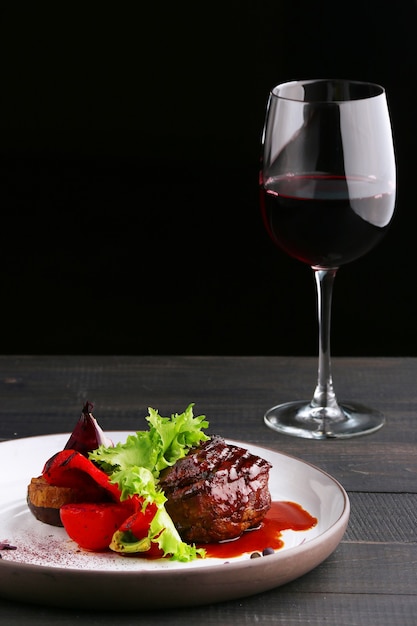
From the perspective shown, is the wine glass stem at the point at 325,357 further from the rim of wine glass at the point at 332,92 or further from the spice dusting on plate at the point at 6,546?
the spice dusting on plate at the point at 6,546

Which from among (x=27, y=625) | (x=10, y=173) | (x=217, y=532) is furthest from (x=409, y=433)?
(x=10, y=173)

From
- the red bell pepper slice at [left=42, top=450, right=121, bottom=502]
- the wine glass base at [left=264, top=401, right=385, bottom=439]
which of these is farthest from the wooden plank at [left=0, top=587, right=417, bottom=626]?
the wine glass base at [left=264, top=401, right=385, bottom=439]

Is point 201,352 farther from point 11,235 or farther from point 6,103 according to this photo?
point 6,103

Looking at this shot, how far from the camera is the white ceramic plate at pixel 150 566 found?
969mm

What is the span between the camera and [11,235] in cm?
293

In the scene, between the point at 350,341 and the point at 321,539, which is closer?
the point at 321,539

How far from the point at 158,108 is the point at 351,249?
130cm

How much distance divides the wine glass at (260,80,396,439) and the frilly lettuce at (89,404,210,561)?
392 millimetres

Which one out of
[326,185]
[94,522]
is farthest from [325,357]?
[94,522]

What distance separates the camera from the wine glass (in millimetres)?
1529

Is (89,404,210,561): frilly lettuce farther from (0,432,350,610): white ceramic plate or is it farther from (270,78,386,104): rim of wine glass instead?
(270,78,386,104): rim of wine glass

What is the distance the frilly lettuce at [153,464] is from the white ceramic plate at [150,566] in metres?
0.02

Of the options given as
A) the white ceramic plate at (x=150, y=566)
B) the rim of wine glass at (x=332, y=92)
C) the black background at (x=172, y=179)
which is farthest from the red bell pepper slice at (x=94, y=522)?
the black background at (x=172, y=179)

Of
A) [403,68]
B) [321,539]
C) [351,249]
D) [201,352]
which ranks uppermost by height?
[403,68]
